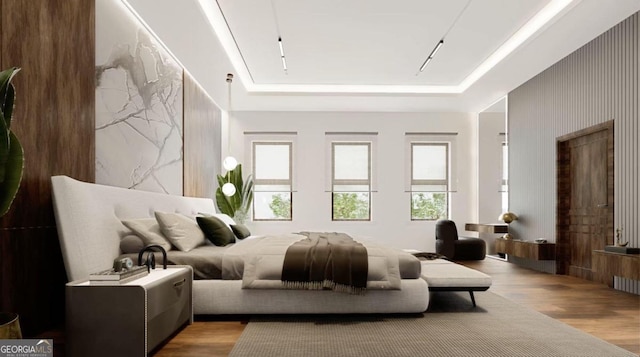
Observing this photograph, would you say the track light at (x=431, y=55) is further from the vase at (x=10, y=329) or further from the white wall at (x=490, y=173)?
the vase at (x=10, y=329)

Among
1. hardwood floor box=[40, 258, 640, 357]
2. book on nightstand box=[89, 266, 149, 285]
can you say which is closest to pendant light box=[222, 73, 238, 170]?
hardwood floor box=[40, 258, 640, 357]

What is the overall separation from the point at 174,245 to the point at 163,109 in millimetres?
2095

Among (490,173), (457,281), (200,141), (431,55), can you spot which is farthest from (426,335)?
(490,173)

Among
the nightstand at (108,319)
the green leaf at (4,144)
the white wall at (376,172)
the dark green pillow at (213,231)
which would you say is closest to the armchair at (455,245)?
the white wall at (376,172)

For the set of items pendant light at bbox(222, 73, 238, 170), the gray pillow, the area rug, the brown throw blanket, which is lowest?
the area rug

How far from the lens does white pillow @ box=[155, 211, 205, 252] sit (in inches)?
152

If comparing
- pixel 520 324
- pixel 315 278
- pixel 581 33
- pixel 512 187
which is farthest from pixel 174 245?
pixel 512 187

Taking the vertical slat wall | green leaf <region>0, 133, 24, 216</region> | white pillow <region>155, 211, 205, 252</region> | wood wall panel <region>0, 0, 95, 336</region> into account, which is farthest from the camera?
the vertical slat wall

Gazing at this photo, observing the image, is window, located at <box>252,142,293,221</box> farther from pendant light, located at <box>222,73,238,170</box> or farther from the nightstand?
the nightstand

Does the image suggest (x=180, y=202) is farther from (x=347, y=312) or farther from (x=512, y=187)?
(x=512, y=187)

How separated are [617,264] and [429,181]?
4.86m

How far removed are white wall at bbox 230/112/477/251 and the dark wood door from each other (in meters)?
3.12

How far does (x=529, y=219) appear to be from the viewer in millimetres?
7172

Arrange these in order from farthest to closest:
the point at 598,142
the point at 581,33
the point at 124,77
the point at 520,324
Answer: the point at 598,142 < the point at 581,33 < the point at 124,77 < the point at 520,324
